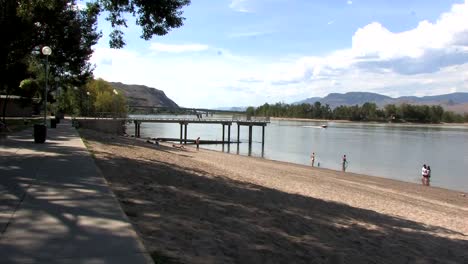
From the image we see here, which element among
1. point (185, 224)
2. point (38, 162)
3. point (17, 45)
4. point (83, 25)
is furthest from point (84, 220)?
point (83, 25)

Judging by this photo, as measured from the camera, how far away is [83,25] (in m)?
41.1

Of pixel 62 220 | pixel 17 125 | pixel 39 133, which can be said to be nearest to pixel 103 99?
pixel 17 125

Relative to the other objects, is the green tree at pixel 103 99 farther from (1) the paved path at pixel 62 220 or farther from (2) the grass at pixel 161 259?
(2) the grass at pixel 161 259

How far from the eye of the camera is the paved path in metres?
5.25

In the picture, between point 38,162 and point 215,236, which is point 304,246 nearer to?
point 215,236

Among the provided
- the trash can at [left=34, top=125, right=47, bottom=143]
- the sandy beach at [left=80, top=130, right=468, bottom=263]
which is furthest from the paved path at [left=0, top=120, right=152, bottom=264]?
the trash can at [left=34, top=125, right=47, bottom=143]

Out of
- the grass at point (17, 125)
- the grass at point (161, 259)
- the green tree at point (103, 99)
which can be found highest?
the green tree at point (103, 99)

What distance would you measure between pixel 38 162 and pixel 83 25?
31.1m

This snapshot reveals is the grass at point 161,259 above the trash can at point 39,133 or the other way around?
the other way around

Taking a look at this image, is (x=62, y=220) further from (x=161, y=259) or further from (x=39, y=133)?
(x=39, y=133)

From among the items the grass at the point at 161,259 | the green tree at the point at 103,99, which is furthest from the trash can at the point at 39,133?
the green tree at the point at 103,99

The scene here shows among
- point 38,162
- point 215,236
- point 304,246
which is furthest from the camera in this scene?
point 38,162

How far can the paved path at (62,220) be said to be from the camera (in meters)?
5.25

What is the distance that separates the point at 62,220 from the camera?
6.64 meters
